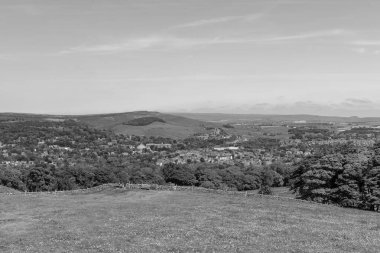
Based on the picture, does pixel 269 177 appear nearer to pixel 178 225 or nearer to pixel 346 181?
pixel 346 181

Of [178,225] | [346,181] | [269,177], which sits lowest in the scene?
[269,177]

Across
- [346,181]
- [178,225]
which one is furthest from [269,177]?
[178,225]

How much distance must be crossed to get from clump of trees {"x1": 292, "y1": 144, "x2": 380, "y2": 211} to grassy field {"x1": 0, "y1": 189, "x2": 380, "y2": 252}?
1944 cm

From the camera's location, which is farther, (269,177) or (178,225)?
(269,177)

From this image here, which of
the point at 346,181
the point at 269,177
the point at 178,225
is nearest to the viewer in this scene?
the point at 178,225

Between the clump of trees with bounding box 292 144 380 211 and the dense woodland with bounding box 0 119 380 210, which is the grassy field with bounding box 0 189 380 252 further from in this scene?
the dense woodland with bounding box 0 119 380 210

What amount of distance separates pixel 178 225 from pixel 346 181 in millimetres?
45444

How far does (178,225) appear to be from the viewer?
127 ft

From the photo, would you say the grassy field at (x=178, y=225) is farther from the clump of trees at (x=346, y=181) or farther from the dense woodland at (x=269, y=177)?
the dense woodland at (x=269, y=177)

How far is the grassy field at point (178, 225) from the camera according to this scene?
3123 cm

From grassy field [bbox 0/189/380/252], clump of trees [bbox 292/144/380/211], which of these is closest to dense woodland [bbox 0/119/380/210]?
clump of trees [bbox 292/144/380/211]

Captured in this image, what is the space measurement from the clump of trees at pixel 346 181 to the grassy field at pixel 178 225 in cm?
1944

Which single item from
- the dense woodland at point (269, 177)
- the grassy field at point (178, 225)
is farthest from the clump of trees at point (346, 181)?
the grassy field at point (178, 225)

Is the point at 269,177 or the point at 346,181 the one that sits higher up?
the point at 346,181
